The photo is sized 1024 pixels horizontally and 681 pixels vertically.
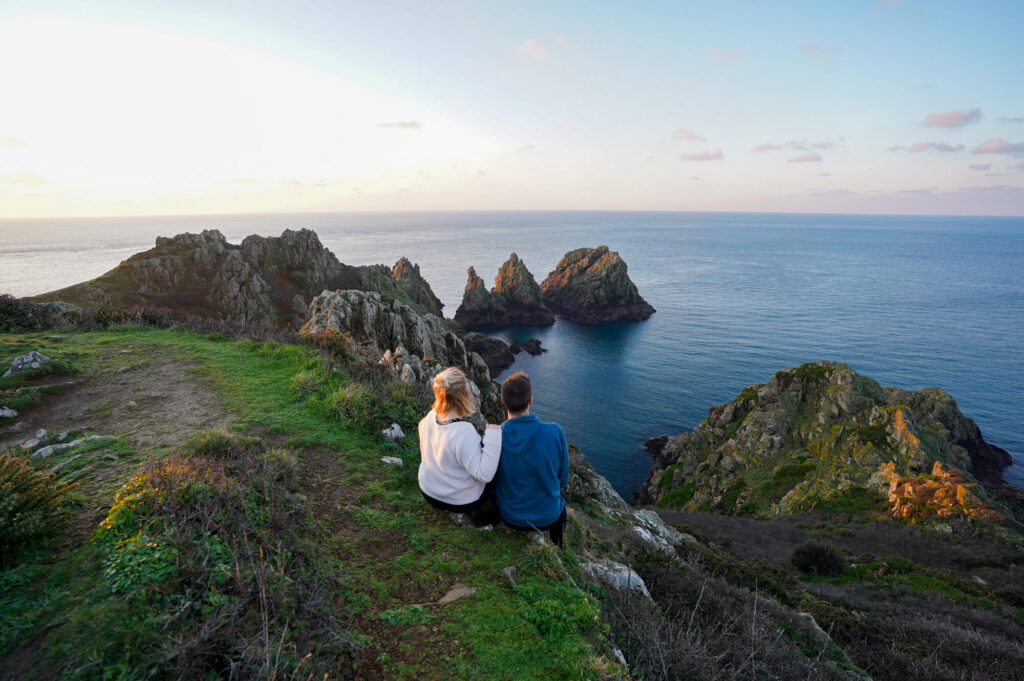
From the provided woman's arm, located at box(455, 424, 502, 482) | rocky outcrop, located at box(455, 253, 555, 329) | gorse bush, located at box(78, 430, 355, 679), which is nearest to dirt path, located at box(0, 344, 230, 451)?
gorse bush, located at box(78, 430, 355, 679)

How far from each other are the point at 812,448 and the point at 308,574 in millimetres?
44266

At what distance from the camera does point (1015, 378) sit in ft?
190

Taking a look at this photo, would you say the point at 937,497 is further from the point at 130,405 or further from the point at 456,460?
the point at 130,405

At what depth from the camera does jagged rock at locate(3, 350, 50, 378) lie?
1047 centimetres

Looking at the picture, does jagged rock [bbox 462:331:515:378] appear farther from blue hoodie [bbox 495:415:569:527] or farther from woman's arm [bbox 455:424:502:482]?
woman's arm [bbox 455:424:502:482]

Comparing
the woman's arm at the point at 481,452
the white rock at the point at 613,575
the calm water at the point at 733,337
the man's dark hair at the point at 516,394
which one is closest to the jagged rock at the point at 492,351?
the calm water at the point at 733,337

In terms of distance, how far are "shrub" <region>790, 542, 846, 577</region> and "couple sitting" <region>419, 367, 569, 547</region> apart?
21.8 m

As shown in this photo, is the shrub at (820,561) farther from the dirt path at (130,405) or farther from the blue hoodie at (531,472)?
the dirt path at (130,405)

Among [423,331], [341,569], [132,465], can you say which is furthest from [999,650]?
[423,331]

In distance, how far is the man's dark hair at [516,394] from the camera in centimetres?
539

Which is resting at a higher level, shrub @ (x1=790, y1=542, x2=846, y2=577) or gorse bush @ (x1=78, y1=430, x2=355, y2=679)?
gorse bush @ (x1=78, y1=430, x2=355, y2=679)

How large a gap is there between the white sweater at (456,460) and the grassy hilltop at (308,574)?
57 centimetres

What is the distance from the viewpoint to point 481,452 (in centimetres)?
556

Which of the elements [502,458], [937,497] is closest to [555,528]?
[502,458]
